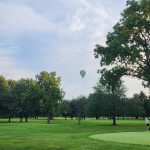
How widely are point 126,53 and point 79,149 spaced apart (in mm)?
40339

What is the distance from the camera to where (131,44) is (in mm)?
64188

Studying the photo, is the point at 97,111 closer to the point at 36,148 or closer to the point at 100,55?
the point at 100,55

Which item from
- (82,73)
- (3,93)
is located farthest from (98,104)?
(3,93)

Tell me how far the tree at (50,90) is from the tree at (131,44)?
5002 centimetres

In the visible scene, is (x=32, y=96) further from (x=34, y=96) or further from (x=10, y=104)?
(x=10, y=104)

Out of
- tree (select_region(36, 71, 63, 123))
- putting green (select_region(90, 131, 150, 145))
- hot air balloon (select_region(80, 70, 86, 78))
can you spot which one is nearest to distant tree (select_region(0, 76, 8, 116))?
tree (select_region(36, 71, 63, 123))

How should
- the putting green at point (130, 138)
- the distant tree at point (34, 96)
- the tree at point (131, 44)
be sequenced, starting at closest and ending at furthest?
the putting green at point (130, 138) → the tree at point (131, 44) → the distant tree at point (34, 96)

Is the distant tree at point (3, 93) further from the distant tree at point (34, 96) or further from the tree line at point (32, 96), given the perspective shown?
the distant tree at point (34, 96)

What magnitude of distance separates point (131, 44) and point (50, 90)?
2185 inches

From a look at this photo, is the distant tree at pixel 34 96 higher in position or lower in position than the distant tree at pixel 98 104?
higher

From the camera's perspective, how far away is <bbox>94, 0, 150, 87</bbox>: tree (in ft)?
203

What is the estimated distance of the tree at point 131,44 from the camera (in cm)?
6201

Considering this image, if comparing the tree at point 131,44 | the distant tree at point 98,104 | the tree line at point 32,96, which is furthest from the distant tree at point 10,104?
the tree at point 131,44

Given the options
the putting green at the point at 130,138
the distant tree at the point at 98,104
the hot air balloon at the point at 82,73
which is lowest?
the putting green at the point at 130,138
